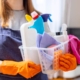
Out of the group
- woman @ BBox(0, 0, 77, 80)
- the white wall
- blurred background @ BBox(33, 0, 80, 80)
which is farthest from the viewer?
the white wall

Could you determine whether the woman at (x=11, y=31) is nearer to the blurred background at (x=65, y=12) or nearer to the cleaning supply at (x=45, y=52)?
the cleaning supply at (x=45, y=52)

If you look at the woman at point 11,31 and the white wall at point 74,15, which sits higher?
the woman at point 11,31

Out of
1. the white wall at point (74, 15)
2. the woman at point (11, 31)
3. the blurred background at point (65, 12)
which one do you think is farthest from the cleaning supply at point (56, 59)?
the white wall at point (74, 15)

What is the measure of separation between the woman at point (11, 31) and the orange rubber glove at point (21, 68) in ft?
0.19

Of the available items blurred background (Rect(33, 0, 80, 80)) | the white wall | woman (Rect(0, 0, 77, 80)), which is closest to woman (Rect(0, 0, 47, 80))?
woman (Rect(0, 0, 77, 80))

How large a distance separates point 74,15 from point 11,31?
1.62 meters

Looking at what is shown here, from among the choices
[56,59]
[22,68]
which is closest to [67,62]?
[56,59]

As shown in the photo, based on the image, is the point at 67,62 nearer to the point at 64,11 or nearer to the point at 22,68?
the point at 22,68

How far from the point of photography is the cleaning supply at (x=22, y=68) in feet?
1.96

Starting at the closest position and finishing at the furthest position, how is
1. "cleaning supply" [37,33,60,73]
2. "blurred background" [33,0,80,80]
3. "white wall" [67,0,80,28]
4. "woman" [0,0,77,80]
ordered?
"cleaning supply" [37,33,60,73], "woman" [0,0,77,80], "blurred background" [33,0,80,80], "white wall" [67,0,80,28]

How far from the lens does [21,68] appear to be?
60 centimetres

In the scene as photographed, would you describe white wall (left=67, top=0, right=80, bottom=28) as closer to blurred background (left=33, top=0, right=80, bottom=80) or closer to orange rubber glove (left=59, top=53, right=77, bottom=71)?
blurred background (left=33, top=0, right=80, bottom=80)

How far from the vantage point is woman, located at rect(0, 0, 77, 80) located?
71 cm

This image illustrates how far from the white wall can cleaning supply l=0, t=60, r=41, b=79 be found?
5.39 ft
